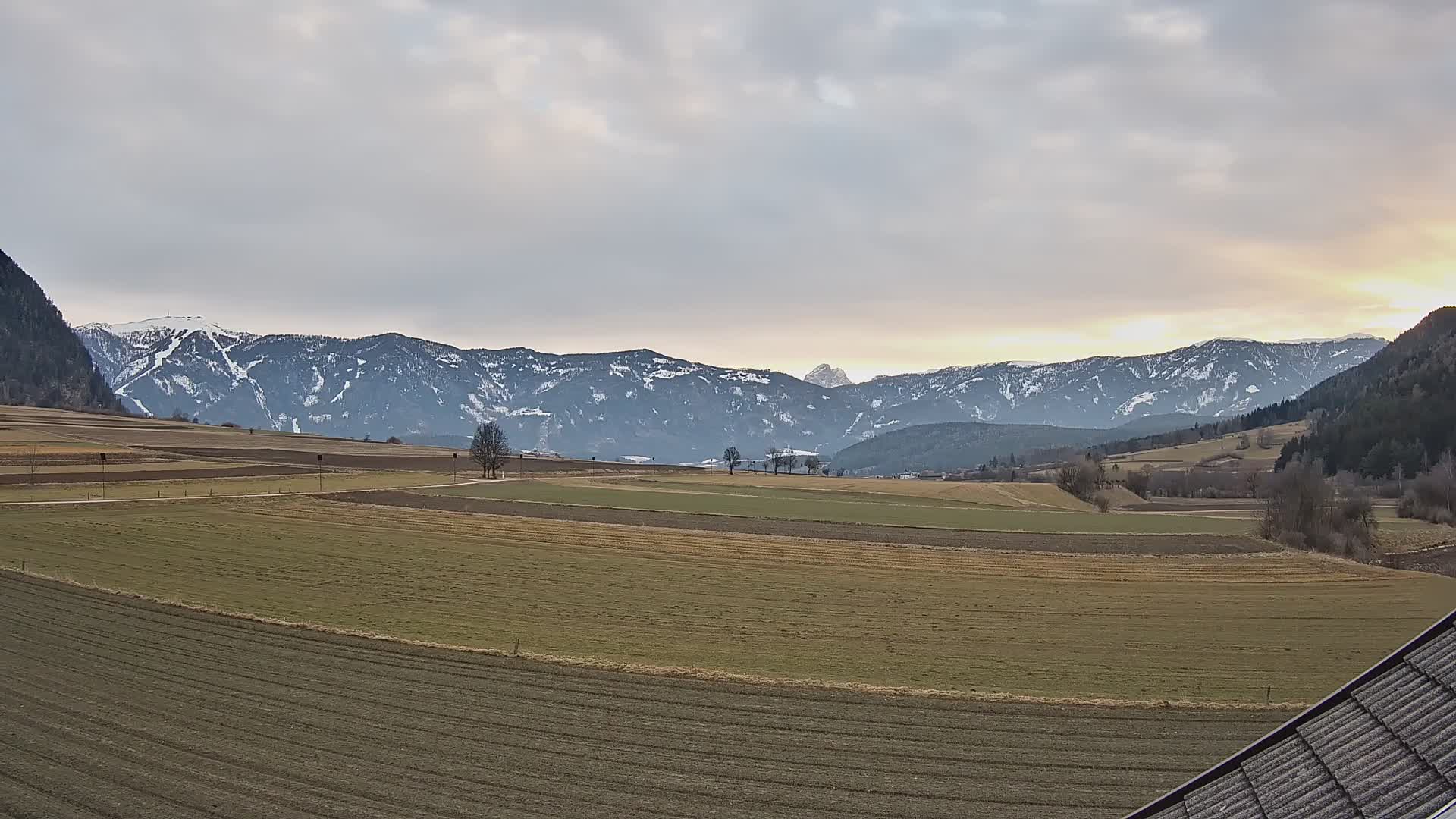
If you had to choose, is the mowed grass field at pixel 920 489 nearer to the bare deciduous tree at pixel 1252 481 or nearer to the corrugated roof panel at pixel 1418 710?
the bare deciduous tree at pixel 1252 481

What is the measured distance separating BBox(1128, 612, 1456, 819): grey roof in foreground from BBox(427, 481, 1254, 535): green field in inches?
2547

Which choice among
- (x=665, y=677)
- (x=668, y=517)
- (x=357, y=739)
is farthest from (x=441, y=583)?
(x=668, y=517)

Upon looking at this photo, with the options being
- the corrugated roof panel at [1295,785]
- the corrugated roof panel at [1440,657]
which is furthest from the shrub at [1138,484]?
the corrugated roof panel at [1440,657]

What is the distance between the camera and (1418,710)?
725cm

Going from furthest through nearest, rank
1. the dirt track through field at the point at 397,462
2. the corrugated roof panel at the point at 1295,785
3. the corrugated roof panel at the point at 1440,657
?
the dirt track through field at the point at 397,462 → the corrugated roof panel at the point at 1440,657 → the corrugated roof panel at the point at 1295,785

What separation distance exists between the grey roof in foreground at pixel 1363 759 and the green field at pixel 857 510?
2547 inches

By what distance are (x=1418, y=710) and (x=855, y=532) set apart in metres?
60.4

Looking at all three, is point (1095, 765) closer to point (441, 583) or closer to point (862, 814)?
point (862, 814)

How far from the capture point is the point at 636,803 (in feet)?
54.3

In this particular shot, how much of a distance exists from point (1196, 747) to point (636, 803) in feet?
38.6

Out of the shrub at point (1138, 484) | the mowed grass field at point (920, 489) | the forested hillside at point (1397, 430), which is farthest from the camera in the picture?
the forested hillside at point (1397, 430)

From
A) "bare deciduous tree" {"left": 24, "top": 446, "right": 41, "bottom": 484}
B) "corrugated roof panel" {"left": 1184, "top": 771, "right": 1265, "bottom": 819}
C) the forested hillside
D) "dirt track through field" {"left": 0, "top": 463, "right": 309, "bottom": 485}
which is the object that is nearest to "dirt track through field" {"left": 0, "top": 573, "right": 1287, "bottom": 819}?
"corrugated roof panel" {"left": 1184, "top": 771, "right": 1265, "bottom": 819}

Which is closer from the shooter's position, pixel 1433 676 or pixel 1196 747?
pixel 1433 676

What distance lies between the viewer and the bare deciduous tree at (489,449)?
124 m
